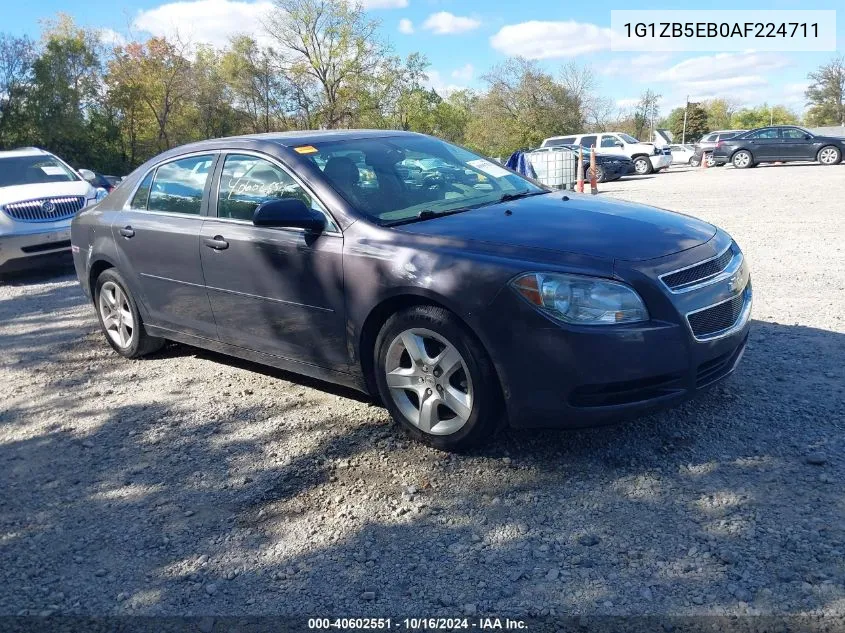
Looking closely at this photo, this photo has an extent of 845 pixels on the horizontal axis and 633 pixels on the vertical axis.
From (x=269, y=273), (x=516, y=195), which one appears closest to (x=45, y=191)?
(x=269, y=273)

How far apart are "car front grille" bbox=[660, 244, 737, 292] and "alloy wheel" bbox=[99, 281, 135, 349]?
395 cm

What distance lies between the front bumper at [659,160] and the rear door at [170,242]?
26379 millimetres

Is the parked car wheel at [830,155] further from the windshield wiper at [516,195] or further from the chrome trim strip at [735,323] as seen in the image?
the chrome trim strip at [735,323]

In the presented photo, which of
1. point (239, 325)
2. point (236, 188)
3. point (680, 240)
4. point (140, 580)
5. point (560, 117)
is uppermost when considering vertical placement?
point (560, 117)

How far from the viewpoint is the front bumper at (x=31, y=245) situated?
9.44 metres

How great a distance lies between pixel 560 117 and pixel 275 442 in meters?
53.9

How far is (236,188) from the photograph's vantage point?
15.6ft

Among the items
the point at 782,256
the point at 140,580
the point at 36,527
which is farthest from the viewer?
the point at 782,256

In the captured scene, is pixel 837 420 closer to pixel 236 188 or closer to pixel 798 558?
pixel 798 558

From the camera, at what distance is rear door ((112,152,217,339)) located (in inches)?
194

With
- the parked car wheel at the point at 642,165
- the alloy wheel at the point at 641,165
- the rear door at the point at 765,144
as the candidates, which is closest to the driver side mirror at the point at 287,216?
the parked car wheel at the point at 642,165

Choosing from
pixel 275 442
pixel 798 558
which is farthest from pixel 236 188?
pixel 798 558

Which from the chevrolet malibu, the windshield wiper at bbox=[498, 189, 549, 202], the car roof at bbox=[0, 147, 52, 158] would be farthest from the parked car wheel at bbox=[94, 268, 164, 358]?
the car roof at bbox=[0, 147, 52, 158]

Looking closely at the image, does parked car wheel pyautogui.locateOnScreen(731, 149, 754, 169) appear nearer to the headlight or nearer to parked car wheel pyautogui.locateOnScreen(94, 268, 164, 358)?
parked car wheel pyautogui.locateOnScreen(94, 268, 164, 358)
